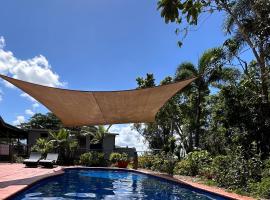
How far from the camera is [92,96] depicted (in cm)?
1135

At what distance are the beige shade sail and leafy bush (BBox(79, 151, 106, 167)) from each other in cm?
583

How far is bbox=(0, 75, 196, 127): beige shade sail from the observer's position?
11008 mm

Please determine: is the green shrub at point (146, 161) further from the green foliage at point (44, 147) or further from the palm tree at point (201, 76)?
Answer: the green foliage at point (44, 147)

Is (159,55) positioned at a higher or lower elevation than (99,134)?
higher

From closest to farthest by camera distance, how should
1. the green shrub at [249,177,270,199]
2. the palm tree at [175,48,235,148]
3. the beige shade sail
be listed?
the green shrub at [249,177,270,199] < the beige shade sail < the palm tree at [175,48,235,148]

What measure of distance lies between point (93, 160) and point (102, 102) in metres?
8.78

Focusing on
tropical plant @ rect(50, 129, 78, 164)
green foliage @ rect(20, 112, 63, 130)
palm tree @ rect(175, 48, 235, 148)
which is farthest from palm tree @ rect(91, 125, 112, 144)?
green foliage @ rect(20, 112, 63, 130)

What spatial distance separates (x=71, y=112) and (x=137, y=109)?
92.2 inches

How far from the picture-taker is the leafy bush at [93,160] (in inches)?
786

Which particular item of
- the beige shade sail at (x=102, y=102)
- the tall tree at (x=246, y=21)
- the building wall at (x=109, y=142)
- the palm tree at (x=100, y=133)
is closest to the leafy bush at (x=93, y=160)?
the palm tree at (x=100, y=133)

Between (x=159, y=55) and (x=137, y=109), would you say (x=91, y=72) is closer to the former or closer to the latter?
(x=159, y=55)

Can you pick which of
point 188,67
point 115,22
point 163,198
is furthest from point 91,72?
point 163,198

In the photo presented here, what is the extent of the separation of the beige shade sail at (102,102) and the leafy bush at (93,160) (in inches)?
230

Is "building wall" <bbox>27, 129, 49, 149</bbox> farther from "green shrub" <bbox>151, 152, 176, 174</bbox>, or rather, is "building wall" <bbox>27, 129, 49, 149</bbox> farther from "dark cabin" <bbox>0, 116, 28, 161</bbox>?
"green shrub" <bbox>151, 152, 176, 174</bbox>
